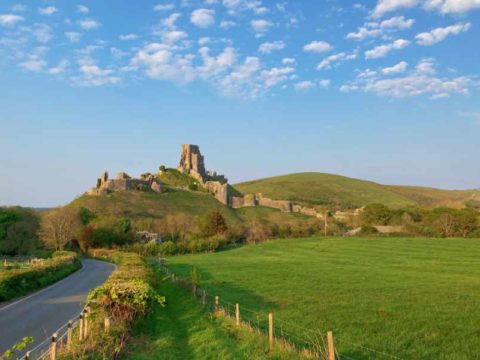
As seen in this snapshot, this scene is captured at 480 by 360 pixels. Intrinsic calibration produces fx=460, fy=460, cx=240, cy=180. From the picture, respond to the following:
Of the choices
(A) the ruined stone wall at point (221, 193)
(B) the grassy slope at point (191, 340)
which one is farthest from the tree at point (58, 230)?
(B) the grassy slope at point (191, 340)

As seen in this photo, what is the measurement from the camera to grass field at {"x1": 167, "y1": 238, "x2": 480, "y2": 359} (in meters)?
16.3

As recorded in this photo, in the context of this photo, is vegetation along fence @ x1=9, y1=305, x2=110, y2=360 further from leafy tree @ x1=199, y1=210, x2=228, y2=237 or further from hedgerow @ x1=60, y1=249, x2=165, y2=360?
leafy tree @ x1=199, y1=210, x2=228, y2=237

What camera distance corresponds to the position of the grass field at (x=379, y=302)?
16269 mm

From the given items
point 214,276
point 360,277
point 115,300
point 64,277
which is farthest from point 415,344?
point 64,277

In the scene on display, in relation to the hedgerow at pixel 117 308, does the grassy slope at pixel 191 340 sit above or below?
below

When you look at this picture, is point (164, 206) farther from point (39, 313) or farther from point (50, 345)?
point (50, 345)

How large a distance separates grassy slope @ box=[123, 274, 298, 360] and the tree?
82518 mm

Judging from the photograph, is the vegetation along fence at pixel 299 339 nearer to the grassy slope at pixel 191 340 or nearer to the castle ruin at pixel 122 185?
the grassy slope at pixel 191 340

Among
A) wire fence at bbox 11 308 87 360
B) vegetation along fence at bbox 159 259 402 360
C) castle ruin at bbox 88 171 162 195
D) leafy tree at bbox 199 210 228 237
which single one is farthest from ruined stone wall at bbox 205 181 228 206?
wire fence at bbox 11 308 87 360

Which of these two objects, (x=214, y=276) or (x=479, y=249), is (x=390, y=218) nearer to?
(x=479, y=249)

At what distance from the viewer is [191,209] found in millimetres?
157625

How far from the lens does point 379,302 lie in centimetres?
2531

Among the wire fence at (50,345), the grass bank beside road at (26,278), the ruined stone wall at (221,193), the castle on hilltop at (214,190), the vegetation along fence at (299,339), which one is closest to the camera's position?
the wire fence at (50,345)

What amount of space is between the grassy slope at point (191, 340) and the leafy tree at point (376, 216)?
332ft
